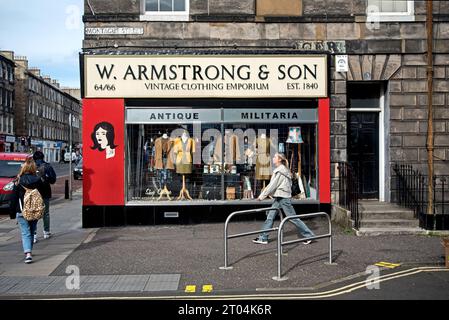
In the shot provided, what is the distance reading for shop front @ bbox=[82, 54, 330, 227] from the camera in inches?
465

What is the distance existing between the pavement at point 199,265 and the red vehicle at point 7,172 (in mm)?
5089

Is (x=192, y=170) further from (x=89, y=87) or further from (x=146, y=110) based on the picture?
(x=89, y=87)

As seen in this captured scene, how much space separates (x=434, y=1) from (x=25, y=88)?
6919 centimetres

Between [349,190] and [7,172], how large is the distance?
12260mm

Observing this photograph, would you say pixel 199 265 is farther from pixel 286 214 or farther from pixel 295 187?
→ pixel 295 187

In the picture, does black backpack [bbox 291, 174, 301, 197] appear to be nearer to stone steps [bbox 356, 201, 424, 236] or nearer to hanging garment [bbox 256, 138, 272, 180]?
hanging garment [bbox 256, 138, 272, 180]

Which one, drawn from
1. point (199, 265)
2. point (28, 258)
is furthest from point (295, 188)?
point (28, 258)

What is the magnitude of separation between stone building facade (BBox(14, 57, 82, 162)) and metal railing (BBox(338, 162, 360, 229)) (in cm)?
5401

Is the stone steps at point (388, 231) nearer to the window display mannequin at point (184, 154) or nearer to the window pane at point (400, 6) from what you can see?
the window display mannequin at point (184, 154)

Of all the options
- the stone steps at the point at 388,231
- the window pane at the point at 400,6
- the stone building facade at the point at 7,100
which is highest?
the stone building facade at the point at 7,100

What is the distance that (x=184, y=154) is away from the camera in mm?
12477

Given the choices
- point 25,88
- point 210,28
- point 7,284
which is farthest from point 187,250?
point 25,88

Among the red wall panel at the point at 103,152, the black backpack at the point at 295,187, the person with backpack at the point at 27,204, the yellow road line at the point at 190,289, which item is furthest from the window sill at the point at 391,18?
the person with backpack at the point at 27,204

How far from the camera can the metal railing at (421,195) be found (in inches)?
418
